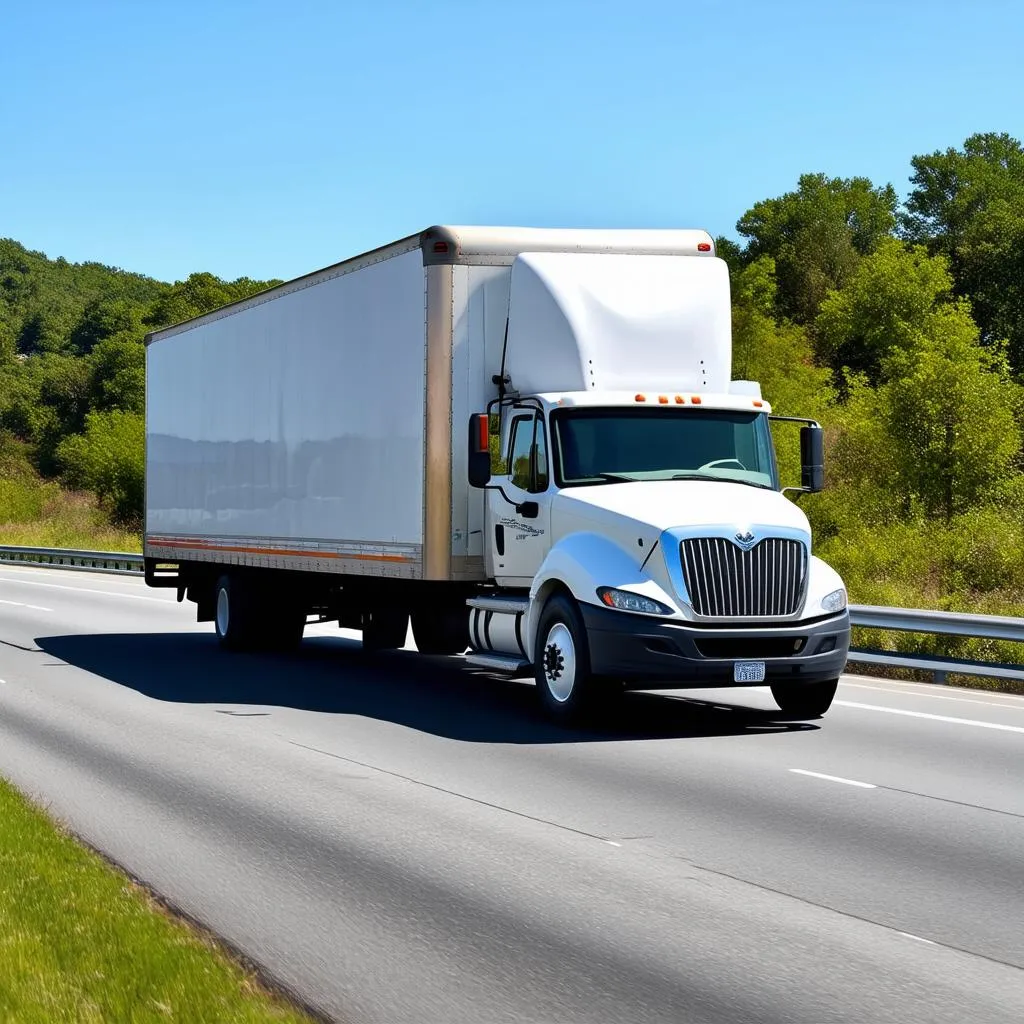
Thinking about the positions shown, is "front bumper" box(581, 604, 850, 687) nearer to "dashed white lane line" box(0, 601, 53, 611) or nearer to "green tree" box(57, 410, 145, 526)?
"dashed white lane line" box(0, 601, 53, 611)

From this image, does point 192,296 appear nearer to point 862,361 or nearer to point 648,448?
point 862,361

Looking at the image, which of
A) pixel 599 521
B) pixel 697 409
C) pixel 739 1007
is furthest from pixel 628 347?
pixel 739 1007

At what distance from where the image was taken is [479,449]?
13.3 metres

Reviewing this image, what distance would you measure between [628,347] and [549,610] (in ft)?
8.02

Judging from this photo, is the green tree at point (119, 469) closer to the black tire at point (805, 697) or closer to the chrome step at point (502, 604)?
the chrome step at point (502, 604)

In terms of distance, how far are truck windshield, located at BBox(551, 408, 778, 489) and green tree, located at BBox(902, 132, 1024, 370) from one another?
70.3 metres

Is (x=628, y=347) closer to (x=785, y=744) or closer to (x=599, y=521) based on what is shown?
(x=599, y=521)

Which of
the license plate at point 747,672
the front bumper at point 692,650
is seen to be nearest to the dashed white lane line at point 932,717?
the front bumper at point 692,650

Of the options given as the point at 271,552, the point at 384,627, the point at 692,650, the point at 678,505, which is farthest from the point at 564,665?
the point at 271,552

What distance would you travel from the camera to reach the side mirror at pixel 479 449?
13.3m

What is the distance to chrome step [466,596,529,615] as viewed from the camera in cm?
1330

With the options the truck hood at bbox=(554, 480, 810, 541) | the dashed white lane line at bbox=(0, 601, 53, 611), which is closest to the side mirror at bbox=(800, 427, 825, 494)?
the truck hood at bbox=(554, 480, 810, 541)

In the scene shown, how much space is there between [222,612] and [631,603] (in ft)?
29.8

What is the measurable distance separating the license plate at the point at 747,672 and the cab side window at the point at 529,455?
235 cm
